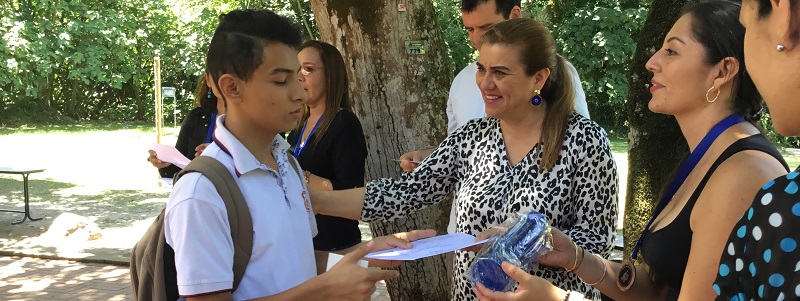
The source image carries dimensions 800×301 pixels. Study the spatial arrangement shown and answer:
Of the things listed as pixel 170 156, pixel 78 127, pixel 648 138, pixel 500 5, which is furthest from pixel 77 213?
pixel 78 127

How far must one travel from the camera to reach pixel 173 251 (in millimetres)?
2098

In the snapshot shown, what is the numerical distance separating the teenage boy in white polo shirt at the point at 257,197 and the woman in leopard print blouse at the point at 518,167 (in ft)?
1.66

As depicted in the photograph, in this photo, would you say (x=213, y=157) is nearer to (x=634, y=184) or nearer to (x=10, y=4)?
(x=634, y=184)

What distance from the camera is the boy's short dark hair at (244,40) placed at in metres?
2.32

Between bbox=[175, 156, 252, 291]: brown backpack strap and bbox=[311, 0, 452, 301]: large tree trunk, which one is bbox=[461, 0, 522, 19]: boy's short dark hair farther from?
bbox=[175, 156, 252, 291]: brown backpack strap

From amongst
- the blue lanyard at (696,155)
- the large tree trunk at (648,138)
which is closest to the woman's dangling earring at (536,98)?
the blue lanyard at (696,155)

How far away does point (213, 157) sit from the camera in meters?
2.19

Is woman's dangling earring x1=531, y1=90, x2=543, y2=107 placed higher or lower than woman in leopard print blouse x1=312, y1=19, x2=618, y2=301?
higher

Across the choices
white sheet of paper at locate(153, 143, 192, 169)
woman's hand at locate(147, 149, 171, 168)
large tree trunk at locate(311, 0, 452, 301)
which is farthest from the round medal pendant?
woman's hand at locate(147, 149, 171, 168)

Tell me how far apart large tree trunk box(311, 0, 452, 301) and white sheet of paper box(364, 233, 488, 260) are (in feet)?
6.82

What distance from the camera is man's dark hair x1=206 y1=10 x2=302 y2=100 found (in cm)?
232

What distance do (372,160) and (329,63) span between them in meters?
0.73

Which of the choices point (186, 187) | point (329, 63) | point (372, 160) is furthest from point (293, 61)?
point (372, 160)

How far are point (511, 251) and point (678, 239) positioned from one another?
0.46 m
